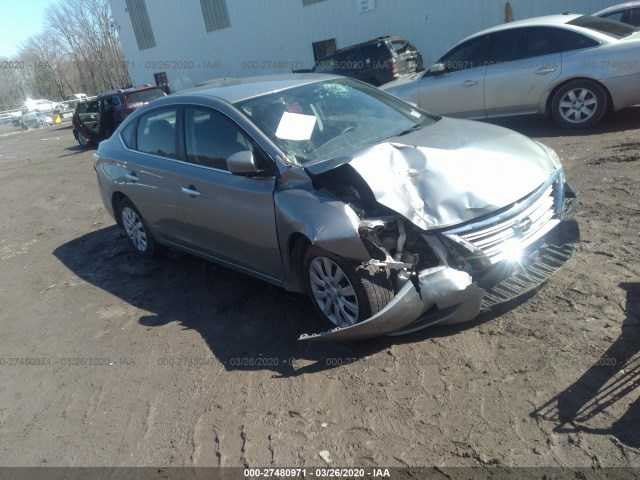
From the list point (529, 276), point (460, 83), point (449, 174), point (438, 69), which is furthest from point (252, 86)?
point (460, 83)

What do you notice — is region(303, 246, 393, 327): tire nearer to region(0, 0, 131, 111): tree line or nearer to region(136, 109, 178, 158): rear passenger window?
region(136, 109, 178, 158): rear passenger window

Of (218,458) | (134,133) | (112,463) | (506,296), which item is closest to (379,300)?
(506,296)

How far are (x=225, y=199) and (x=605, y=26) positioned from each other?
667 cm

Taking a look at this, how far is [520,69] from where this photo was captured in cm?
818

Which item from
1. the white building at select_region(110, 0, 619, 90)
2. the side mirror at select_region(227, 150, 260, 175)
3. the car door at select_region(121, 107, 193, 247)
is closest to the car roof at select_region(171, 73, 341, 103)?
the car door at select_region(121, 107, 193, 247)

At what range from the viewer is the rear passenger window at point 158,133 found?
16.5ft

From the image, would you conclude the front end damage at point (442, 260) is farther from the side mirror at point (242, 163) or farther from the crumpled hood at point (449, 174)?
the side mirror at point (242, 163)

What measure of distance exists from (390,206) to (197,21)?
26.8 meters

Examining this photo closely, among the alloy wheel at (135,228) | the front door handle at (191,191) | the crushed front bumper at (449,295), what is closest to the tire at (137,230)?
the alloy wheel at (135,228)

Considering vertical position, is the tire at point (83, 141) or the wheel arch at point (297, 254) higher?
the wheel arch at point (297, 254)

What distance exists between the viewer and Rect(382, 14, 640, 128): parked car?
7445 mm

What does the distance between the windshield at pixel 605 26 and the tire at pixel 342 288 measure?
644 centimetres

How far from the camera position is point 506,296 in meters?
3.47

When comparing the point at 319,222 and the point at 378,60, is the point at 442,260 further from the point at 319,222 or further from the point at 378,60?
the point at 378,60
